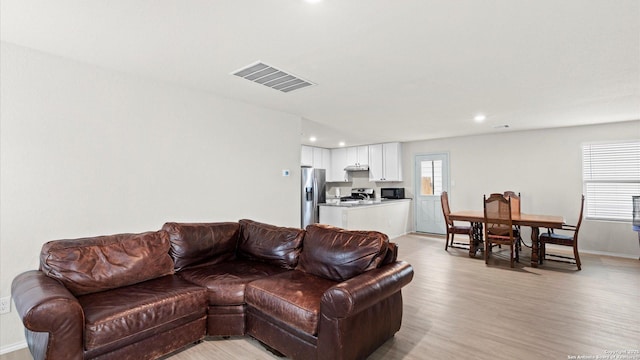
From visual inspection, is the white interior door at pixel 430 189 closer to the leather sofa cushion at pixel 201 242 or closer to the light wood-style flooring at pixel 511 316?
the light wood-style flooring at pixel 511 316

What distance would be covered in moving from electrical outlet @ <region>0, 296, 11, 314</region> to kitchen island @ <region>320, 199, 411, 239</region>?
432 centimetres

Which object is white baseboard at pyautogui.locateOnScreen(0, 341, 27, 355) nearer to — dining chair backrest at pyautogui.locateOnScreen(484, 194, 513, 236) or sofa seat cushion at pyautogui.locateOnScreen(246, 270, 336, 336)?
sofa seat cushion at pyautogui.locateOnScreen(246, 270, 336, 336)

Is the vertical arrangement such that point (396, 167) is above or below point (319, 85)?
below

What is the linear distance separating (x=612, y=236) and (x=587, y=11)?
5279 millimetres

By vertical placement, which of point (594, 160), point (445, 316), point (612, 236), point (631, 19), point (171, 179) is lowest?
point (445, 316)

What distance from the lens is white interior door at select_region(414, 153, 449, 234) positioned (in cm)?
720

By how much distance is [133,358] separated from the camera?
2.03m

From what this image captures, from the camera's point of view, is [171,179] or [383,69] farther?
[171,179]

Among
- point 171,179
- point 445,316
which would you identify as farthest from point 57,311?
point 445,316

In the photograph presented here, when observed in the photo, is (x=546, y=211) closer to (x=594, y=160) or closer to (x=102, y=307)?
(x=594, y=160)

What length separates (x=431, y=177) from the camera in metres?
7.36

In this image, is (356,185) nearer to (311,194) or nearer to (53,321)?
(311,194)

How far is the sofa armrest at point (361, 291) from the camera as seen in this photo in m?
1.87

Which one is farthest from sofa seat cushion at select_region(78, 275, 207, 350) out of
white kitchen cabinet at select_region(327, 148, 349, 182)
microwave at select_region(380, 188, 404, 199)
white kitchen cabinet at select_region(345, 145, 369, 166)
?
white kitchen cabinet at select_region(327, 148, 349, 182)
